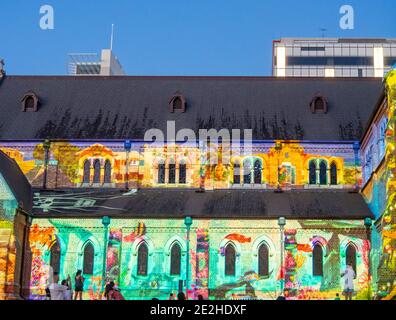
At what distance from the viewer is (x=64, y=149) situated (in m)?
48.4

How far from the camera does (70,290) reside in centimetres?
3872

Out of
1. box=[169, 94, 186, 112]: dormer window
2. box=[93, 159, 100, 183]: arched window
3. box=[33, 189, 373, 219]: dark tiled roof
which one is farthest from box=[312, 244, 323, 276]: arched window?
box=[93, 159, 100, 183]: arched window

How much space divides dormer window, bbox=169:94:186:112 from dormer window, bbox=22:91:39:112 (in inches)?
359

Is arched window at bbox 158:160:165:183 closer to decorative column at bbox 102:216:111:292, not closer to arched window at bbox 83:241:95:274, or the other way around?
decorative column at bbox 102:216:111:292

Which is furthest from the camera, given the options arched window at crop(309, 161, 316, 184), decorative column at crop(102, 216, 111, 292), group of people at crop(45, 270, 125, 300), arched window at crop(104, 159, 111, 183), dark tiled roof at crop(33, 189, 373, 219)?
arched window at crop(104, 159, 111, 183)

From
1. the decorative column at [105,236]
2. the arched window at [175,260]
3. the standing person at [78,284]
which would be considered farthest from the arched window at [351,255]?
the standing person at [78,284]

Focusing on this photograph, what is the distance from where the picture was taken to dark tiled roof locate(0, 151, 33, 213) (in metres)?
42.3

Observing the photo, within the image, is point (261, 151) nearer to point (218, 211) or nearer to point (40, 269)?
point (218, 211)

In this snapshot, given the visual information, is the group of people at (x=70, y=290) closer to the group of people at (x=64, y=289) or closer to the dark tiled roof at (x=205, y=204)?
the group of people at (x=64, y=289)

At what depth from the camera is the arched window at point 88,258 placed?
1687 inches

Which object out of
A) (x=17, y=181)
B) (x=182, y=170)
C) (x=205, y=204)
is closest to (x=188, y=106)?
(x=182, y=170)

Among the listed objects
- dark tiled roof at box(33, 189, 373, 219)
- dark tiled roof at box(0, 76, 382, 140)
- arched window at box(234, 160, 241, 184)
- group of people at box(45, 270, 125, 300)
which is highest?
dark tiled roof at box(0, 76, 382, 140)

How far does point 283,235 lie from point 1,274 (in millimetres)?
15375

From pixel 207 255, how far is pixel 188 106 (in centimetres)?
1244
